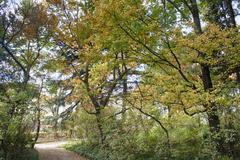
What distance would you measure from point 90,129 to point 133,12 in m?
10.1

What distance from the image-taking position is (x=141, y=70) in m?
14.8

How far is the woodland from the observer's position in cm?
920

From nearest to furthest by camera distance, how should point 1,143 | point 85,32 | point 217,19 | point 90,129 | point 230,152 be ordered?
point 230,152
point 1,143
point 217,19
point 85,32
point 90,129

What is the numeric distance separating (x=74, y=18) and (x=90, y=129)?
22.0ft

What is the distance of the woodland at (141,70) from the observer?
30.2 feet

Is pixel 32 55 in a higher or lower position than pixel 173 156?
higher

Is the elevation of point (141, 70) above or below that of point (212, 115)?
above

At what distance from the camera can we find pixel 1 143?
1009cm

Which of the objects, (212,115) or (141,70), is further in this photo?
(141,70)

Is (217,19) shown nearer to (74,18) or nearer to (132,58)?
(132,58)

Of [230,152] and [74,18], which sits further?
[74,18]

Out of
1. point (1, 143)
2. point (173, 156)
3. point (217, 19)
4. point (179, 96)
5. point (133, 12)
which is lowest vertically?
point (173, 156)

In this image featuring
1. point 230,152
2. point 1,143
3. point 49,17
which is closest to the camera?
point 230,152

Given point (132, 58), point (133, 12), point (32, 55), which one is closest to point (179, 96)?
point (132, 58)
